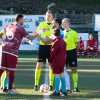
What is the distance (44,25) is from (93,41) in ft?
58.0

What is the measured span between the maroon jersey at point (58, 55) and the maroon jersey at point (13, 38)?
84cm

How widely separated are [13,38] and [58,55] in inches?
46.2

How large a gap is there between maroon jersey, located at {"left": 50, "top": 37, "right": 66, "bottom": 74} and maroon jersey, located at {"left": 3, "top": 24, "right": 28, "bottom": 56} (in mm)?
836

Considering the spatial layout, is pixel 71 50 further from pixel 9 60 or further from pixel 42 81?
pixel 42 81

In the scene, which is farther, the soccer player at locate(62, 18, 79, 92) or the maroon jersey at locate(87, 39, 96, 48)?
the maroon jersey at locate(87, 39, 96, 48)

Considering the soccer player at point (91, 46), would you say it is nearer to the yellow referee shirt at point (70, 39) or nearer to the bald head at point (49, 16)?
the yellow referee shirt at point (70, 39)

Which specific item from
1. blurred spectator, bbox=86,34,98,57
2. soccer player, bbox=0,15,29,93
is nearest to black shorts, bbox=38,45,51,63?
soccer player, bbox=0,15,29,93

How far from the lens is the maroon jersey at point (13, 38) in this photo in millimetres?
13844

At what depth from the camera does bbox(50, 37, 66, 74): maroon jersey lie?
1370 centimetres

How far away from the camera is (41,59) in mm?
14688

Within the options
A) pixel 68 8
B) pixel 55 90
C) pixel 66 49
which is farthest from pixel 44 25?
pixel 68 8

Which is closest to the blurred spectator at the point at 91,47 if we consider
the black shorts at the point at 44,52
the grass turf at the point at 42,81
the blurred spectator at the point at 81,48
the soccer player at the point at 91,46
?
the soccer player at the point at 91,46

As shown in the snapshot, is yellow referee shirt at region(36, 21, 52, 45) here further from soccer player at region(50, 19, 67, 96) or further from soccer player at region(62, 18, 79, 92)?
soccer player at region(50, 19, 67, 96)

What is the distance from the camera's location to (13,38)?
13828 mm
